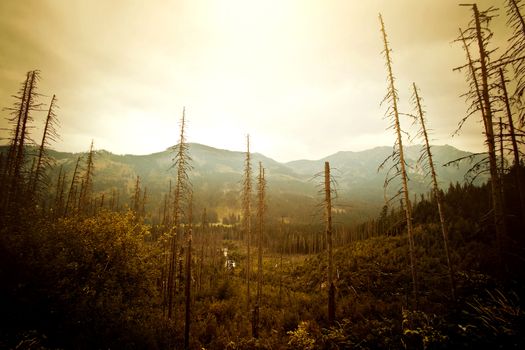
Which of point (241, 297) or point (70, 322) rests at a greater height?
point (70, 322)

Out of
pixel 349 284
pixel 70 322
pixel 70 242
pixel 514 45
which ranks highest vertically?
pixel 514 45

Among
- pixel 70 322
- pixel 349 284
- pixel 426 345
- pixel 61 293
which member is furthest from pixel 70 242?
pixel 349 284

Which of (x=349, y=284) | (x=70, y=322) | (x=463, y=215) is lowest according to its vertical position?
(x=349, y=284)

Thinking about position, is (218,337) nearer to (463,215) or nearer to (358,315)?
(358,315)

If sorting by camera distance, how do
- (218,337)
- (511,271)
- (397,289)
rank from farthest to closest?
1. (397,289)
2. (218,337)
3. (511,271)

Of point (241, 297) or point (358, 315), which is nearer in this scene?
point (358, 315)

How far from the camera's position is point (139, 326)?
1319 cm

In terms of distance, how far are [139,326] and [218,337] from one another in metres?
6.10

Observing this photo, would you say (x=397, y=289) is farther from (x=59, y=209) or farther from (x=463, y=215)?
(x=59, y=209)

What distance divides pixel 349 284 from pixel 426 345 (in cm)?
2117

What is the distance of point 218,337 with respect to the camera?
55.6ft

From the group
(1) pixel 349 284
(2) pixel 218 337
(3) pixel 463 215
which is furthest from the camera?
(3) pixel 463 215

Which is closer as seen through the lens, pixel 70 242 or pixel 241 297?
pixel 70 242

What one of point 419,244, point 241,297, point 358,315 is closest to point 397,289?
point 358,315
